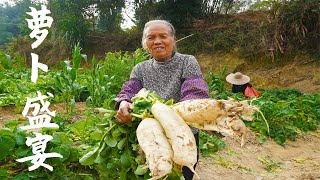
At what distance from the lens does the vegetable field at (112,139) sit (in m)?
1.47

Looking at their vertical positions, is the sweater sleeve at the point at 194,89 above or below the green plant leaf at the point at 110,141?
above

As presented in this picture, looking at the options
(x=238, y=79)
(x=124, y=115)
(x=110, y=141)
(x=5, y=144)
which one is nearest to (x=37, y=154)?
(x=5, y=144)

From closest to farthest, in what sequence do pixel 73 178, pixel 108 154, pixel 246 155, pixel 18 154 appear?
pixel 108 154 < pixel 18 154 < pixel 73 178 < pixel 246 155

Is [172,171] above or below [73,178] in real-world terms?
above

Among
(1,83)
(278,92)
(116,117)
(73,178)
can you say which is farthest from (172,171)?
(278,92)

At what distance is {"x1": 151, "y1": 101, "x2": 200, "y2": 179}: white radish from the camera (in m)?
1.16

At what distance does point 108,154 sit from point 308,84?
23.6 feet

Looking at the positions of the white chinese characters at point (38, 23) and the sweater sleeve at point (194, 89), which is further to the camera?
the white chinese characters at point (38, 23)

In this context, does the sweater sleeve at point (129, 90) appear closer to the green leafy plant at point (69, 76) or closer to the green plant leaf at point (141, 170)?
the green plant leaf at point (141, 170)

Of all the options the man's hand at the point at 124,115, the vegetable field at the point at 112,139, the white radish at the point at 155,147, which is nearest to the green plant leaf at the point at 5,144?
the vegetable field at the point at 112,139

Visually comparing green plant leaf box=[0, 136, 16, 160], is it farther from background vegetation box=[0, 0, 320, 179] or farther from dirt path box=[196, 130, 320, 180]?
dirt path box=[196, 130, 320, 180]

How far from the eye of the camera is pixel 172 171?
125 cm

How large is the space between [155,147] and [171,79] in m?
0.53

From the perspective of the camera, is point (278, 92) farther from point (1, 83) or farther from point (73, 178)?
point (73, 178)
